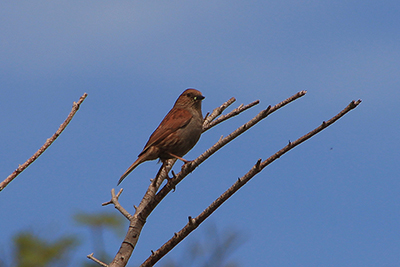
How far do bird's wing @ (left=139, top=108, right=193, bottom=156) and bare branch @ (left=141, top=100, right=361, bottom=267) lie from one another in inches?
103

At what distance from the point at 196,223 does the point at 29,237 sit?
9.08 feet

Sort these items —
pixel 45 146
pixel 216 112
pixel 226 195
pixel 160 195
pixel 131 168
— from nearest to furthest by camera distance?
pixel 45 146 < pixel 226 195 < pixel 160 195 < pixel 131 168 < pixel 216 112

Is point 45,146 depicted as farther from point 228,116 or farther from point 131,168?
point 228,116

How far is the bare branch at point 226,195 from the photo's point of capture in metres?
4.38

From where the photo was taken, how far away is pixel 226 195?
14.9 ft

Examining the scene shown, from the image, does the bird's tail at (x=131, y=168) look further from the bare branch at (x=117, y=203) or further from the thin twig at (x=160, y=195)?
the thin twig at (x=160, y=195)

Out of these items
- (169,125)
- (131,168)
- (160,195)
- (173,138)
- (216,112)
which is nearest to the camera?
(160,195)

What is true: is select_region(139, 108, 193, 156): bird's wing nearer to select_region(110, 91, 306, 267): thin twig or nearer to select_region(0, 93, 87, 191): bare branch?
select_region(110, 91, 306, 267): thin twig

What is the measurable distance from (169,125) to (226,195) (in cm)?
301

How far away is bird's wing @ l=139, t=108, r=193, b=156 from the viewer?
718 cm

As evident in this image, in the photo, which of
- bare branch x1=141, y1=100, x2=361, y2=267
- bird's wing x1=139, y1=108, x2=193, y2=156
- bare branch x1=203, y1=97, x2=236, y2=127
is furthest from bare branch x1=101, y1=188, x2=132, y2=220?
bare branch x1=203, y1=97, x2=236, y2=127

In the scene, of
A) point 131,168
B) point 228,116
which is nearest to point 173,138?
point 131,168

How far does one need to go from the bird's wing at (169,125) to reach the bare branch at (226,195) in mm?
2610

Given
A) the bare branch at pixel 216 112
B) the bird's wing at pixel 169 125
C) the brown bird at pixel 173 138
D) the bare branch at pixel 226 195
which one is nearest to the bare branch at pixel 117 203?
the brown bird at pixel 173 138
